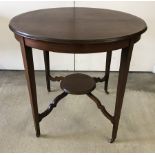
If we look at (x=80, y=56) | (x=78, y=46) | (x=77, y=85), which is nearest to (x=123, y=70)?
(x=78, y=46)

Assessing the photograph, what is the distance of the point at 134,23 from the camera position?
1.06 metres

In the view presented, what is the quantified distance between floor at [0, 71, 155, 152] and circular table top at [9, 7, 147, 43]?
2.13ft

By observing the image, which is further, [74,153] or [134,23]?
[74,153]

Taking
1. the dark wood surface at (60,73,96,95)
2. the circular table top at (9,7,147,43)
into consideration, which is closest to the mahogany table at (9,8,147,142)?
the circular table top at (9,7,147,43)

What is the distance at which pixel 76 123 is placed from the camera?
1407 millimetres

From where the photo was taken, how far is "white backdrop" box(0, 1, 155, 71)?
173 centimetres

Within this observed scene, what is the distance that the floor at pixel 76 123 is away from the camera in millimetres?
1240

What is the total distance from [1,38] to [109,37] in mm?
1271

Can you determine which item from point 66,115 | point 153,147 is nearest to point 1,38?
point 66,115

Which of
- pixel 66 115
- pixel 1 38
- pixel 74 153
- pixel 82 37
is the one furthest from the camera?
pixel 1 38

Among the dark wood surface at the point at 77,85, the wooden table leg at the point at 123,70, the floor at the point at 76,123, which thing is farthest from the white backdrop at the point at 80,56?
the wooden table leg at the point at 123,70

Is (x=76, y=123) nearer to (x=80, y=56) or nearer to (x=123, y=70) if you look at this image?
(x=123, y=70)

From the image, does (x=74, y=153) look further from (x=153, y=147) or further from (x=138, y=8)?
(x=138, y=8)

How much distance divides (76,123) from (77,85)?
0.25 m
